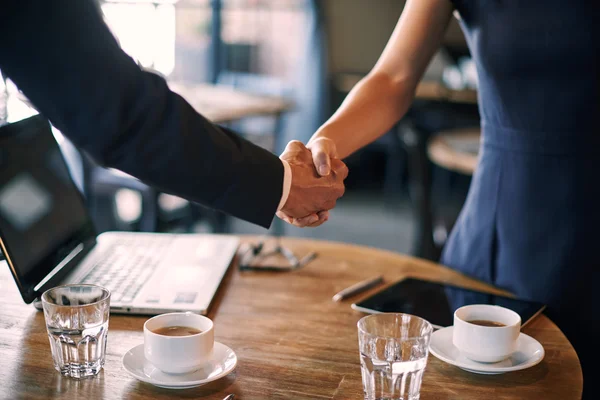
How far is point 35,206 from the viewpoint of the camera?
1266mm

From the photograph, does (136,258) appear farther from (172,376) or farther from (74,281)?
(172,376)

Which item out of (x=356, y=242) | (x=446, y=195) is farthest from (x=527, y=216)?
(x=446, y=195)

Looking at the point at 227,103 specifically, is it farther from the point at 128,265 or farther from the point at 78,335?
the point at 78,335

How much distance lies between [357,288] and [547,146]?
1.47 feet

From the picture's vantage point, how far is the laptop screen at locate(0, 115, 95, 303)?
3.78ft

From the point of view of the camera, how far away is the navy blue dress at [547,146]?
4.30 feet

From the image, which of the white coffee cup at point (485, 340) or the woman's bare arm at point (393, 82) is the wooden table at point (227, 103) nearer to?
the woman's bare arm at point (393, 82)

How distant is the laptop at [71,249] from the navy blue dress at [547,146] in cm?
58

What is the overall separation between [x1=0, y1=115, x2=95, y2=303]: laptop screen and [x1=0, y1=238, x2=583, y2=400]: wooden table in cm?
9

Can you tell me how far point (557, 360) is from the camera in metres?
1.06

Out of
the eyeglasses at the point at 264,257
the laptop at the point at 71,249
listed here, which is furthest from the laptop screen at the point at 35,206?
the eyeglasses at the point at 264,257

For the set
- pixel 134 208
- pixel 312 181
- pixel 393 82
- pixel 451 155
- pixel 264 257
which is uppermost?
pixel 393 82

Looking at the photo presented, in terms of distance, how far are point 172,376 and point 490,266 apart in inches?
31.0

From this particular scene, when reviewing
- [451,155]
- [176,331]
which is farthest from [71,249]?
[451,155]
